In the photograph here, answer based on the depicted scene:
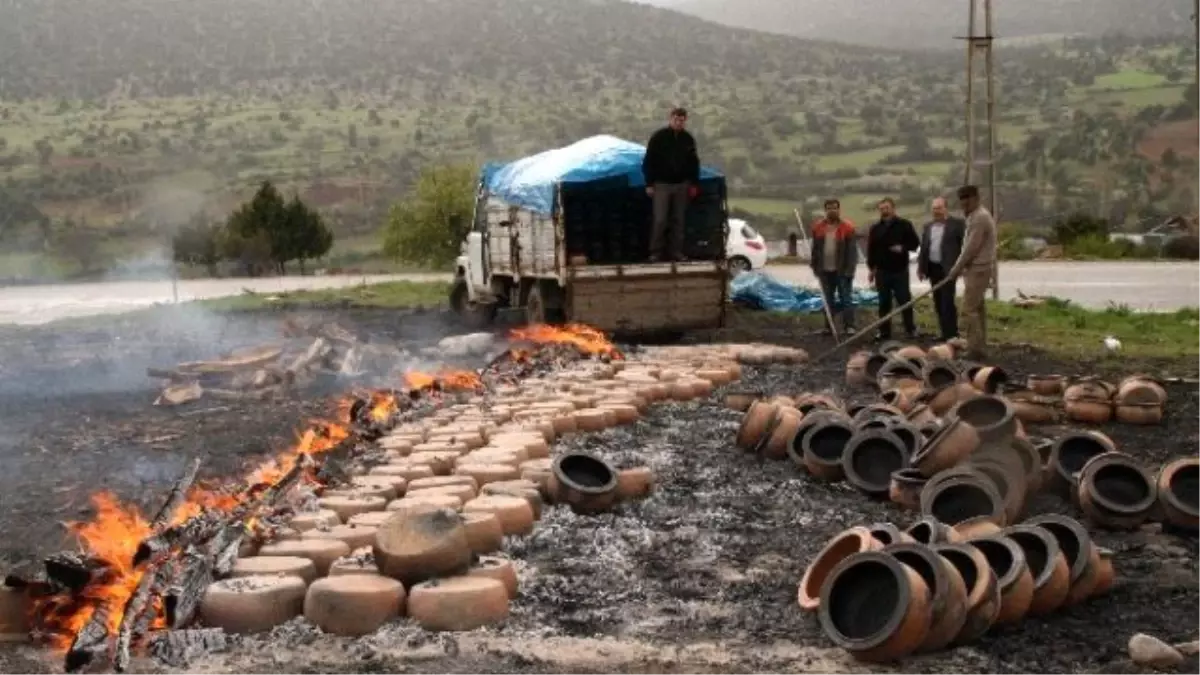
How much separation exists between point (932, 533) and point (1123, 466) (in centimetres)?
205

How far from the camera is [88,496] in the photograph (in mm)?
8875

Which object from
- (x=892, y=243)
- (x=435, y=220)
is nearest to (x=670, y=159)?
Result: (x=892, y=243)

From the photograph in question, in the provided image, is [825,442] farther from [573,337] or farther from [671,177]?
[671,177]

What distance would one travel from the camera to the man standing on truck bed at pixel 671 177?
16.2 meters

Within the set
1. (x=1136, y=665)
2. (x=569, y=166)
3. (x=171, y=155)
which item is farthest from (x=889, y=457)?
(x=171, y=155)

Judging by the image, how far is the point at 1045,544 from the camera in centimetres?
613

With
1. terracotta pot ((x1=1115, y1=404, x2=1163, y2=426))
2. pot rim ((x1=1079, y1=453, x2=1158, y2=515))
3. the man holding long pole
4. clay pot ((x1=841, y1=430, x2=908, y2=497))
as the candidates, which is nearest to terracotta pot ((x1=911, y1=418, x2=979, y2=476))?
clay pot ((x1=841, y1=430, x2=908, y2=497))

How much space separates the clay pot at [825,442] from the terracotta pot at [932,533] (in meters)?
2.46

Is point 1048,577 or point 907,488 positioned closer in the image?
point 1048,577

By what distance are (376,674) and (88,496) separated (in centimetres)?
423

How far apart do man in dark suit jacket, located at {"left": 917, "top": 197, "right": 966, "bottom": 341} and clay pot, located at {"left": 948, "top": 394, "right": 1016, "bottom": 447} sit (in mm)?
6428

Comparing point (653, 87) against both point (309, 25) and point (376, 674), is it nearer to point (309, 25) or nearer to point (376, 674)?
point (309, 25)

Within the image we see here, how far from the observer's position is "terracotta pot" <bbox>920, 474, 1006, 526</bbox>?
734cm

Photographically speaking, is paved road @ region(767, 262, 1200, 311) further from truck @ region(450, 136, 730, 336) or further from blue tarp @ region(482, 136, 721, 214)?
blue tarp @ region(482, 136, 721, 214)
